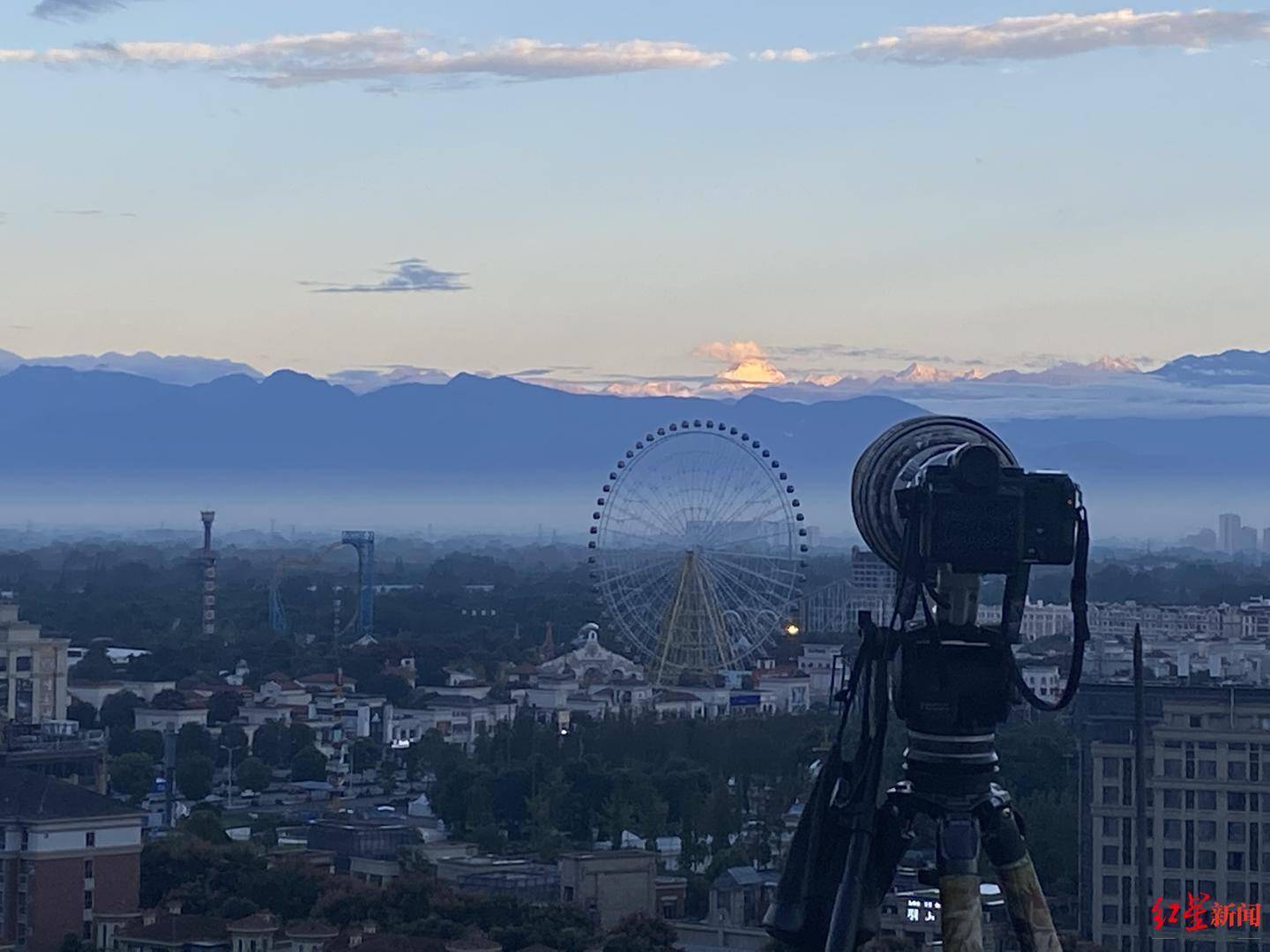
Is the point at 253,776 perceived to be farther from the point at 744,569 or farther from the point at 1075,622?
the point at 1075,622

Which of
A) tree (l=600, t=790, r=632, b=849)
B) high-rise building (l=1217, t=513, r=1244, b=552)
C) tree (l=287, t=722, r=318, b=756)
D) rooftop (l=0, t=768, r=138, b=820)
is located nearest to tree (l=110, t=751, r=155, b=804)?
tree (l=287, t=722, r=318, b=756)

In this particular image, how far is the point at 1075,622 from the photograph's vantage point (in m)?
3.65

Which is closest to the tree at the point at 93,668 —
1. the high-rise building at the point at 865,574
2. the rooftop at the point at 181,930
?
the high-rise building at the point at 865,574

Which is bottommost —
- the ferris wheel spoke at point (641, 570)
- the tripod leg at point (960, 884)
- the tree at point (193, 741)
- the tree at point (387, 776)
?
the tree at point (387, 776)

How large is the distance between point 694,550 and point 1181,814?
20.8m

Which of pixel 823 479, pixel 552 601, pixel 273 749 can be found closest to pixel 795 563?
pixel 273 749

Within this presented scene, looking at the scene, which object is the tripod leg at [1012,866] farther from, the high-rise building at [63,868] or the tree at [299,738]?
the tree at [299,738]

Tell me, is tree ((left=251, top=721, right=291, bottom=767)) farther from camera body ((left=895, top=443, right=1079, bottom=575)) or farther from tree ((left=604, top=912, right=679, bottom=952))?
camera body ((left=895, top=443, right=1079, bottom=575))

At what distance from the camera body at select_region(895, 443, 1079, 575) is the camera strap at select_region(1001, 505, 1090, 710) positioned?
40mm

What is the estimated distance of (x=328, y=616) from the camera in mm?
84125

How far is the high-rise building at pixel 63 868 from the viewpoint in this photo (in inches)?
897

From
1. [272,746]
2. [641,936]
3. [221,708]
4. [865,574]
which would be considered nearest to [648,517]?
[272,746]

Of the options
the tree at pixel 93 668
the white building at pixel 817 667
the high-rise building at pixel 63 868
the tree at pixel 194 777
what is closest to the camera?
the high-rise building at pixel 63 868

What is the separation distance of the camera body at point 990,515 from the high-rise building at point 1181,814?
58.3 feet
